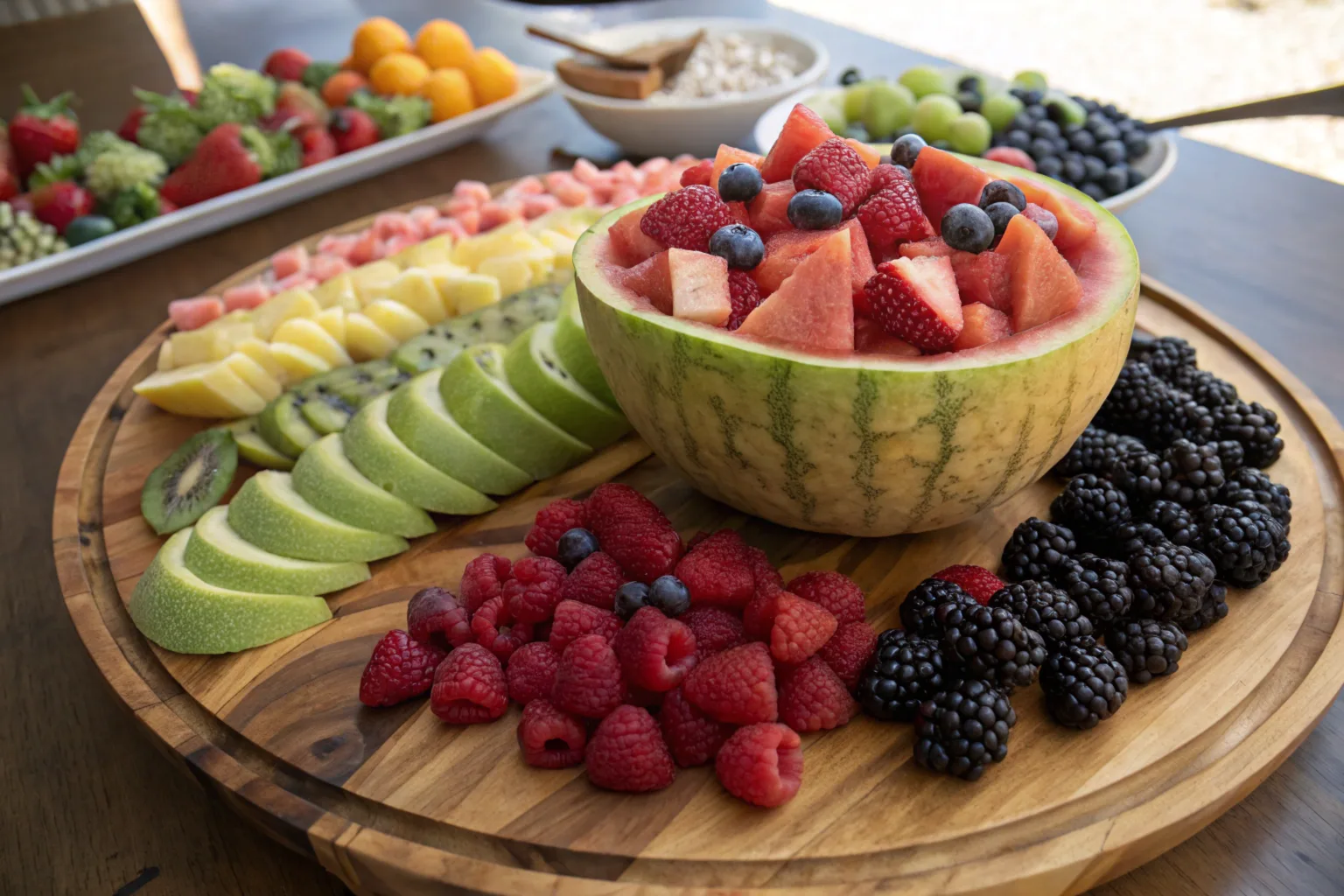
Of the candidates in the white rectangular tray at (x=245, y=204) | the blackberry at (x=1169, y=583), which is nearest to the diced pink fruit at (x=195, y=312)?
the white rectangular tray at (x=245, y=204)

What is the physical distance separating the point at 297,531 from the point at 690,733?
872mm

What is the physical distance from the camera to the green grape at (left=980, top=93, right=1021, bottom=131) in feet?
10.2

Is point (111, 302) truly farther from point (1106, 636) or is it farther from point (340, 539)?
point (1106, 636)

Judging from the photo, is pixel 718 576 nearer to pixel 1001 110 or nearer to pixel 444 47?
pixel 1001 110

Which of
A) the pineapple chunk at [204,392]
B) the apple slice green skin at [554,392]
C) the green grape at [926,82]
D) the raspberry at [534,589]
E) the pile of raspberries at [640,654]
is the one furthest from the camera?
the green grape at [926,82]

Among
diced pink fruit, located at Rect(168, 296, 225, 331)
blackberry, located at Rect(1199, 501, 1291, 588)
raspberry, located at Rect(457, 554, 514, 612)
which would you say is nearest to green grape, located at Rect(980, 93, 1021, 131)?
blackberry, located at Rect(1199, 501, 1291, 588)

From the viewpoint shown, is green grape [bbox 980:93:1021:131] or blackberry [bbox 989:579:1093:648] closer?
blackberry [bbox 989:579:1093:648]

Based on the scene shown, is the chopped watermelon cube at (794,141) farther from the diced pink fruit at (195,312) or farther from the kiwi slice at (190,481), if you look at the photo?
the diced pink fruit at (195,312)

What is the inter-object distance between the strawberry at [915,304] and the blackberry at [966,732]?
53 centimetres

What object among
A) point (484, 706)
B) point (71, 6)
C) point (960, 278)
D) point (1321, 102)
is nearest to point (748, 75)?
point (1321, 102)

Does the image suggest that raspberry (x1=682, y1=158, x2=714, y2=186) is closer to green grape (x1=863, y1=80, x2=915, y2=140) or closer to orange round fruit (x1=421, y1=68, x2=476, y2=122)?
green grape (x1=863, y1=80, x2=915, y2=140)

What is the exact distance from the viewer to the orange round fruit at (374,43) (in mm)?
3965

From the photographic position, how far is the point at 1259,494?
5.99 ft

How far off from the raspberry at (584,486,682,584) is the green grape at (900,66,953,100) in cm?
184
